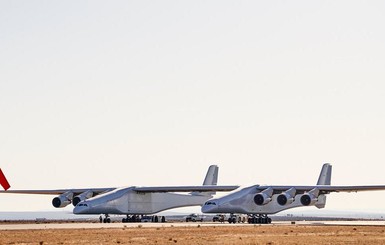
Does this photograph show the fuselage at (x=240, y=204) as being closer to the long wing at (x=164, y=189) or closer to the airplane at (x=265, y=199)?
the airplane at (x=265, y=199)

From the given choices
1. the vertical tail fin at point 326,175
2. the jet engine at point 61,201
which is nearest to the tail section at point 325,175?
the vertical tail fin at point 326,175

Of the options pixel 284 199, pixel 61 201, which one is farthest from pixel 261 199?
pixel 61 201

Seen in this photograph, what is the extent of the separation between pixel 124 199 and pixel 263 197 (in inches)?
685

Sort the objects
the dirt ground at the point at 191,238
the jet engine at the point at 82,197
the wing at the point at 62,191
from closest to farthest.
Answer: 1. the dirt ground at the point at 191,238
2. the jet engine at the point at 82,197
3. the wing at the point at 62,191

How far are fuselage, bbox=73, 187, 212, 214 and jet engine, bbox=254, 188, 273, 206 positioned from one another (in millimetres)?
16245

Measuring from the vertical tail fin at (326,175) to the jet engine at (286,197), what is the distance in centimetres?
2025

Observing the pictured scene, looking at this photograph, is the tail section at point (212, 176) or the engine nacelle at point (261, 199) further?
the tail section at point (212, 176)

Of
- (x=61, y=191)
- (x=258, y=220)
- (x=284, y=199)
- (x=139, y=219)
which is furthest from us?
(x=61, y=191)

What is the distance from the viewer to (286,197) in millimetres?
78188

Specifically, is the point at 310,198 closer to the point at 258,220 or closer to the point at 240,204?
the point at 258,220

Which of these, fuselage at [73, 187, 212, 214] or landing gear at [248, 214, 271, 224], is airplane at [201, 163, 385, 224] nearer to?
landing gear at [248, 214, 271, 224]

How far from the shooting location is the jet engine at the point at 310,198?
78062 mm

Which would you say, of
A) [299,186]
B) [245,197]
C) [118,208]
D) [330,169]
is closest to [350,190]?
[299,186]

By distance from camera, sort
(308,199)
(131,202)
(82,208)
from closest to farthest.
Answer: (308,199) < (82,208) < (131,202)
